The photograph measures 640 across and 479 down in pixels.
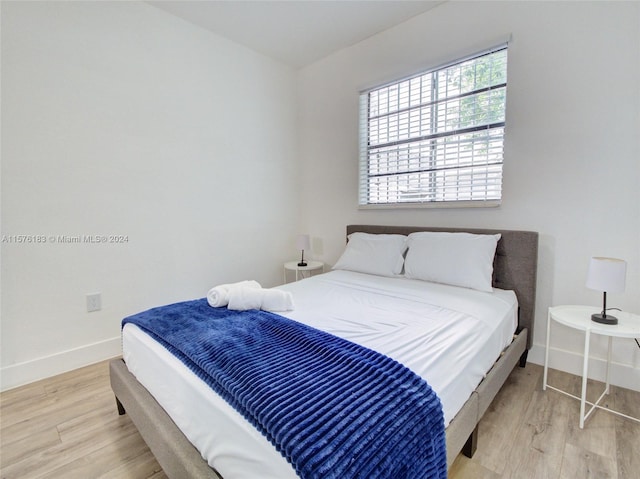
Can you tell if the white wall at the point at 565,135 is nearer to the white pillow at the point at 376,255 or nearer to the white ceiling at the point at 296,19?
the white ceiling at the point at 296,19

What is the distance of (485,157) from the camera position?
2271 millimetres

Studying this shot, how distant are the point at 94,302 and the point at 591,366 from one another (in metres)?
3.41

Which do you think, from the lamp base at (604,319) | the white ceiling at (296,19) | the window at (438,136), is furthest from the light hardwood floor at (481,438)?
the white ceiling at (296,19)

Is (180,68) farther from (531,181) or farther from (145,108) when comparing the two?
(531,181)

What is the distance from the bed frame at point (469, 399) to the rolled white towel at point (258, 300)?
0.54 m

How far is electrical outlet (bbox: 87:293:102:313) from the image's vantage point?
2186mm

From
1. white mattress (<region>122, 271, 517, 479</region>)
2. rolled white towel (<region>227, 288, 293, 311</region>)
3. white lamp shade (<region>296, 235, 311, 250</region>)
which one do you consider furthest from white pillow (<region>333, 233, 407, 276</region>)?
rolled white towel (<region>227, 288, 293, 311</region>)

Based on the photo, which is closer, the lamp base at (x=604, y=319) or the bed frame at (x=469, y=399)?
the bed frame at (x=469, y=399)

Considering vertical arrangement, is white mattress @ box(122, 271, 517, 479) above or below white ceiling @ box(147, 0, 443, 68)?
below

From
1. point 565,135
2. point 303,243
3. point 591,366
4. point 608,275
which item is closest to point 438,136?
point 565,135

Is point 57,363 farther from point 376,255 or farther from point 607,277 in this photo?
point 607,277

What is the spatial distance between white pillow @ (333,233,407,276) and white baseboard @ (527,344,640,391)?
3.62 feet

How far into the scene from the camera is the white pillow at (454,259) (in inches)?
79.8

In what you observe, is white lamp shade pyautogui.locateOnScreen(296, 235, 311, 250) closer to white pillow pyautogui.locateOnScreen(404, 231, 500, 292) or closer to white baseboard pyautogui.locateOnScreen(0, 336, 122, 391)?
white pillow pyautogui.locateOnScreen(404, 231, 500, 292)
